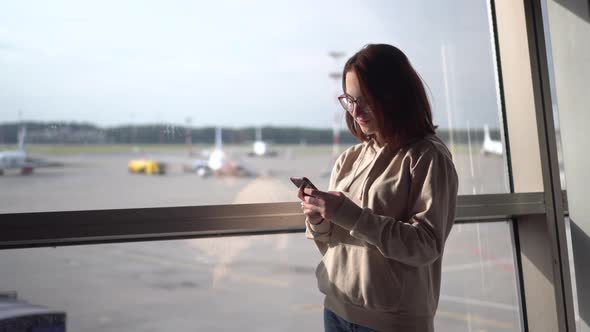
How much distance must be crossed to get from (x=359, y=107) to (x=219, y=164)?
79 cm

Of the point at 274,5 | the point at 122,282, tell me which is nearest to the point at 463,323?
the point at 122,282

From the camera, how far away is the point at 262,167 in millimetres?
2123

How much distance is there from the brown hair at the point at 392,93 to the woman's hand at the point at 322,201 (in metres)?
0.24

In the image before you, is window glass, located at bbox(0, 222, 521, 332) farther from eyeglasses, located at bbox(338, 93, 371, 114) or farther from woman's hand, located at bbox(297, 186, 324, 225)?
eyeglasses, located at bbox(338, 93, 371, 114)

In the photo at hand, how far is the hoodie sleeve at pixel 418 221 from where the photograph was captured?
4.27ft

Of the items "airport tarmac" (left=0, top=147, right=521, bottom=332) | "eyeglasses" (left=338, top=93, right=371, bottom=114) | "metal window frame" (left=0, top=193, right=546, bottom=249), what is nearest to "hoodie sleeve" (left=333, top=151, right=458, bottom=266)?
"eyeglasses" (left=338, top=93, right=371, bottom=114)

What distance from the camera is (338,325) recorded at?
1.50m

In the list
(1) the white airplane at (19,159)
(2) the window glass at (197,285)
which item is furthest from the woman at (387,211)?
(1) the white airplane at (19,159)

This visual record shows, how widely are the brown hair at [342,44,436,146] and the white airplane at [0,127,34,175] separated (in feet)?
3.87

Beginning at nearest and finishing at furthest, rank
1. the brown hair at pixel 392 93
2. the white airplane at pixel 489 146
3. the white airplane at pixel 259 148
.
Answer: the brown hair at pixel 392 93 → the white airplane at pixel 259 148 → the white airplane at pixel 489 146

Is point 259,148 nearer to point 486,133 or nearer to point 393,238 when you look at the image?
point 393,238

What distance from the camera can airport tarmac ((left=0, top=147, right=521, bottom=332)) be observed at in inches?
71.2

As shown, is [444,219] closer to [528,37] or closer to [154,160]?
[154,160]

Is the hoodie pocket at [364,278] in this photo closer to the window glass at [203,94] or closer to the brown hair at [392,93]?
the brown hair at [392,93]
